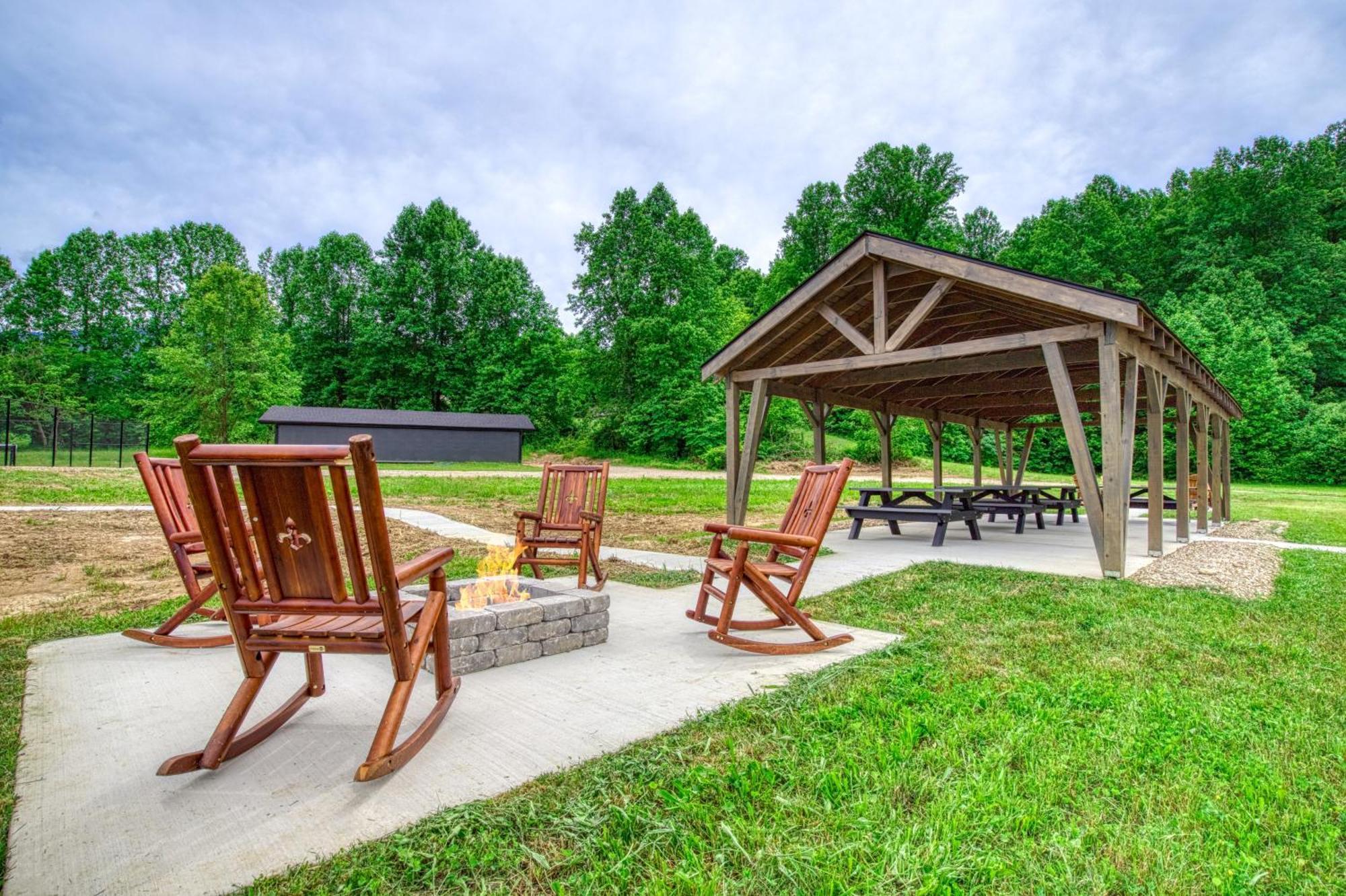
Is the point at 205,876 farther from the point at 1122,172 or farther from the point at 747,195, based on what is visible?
the point at 1122,172

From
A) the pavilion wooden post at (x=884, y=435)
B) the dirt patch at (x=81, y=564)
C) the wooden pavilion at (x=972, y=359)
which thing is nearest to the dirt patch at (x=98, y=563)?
the dirt patch at (x=81, y=564)

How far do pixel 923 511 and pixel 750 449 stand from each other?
2347mm

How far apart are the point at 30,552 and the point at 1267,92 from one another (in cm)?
5343

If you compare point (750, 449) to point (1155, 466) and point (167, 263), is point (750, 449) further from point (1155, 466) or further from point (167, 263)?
point (167, 263)

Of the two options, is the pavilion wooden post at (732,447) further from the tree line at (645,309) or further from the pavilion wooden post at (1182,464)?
the tree line at (645,309)

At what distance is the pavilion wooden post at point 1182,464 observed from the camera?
30.2 ft

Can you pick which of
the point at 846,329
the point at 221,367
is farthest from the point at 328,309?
the point at 846,329

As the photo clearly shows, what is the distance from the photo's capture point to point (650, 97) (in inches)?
657

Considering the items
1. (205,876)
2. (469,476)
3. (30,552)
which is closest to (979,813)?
(205,876)

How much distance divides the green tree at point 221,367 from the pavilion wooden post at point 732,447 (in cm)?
3044

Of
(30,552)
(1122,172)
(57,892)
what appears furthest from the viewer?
(1122,172)

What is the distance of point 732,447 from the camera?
9219 mm

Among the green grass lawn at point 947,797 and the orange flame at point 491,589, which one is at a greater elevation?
the orange flame at point 491,589

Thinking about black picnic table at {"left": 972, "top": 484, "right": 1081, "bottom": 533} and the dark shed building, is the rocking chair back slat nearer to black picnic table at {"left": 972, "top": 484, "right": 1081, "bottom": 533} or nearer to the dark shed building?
black picnic table at {"left": 972, "top": 484, "right": 1081, "bottom": 533}
